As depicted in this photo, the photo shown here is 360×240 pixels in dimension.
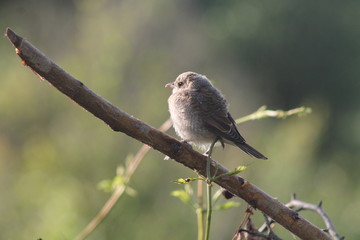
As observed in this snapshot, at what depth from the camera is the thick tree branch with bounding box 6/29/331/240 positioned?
1.52m

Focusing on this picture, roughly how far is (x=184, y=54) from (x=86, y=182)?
9.86 meters

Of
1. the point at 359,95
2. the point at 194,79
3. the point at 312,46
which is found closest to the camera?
the point at 194,79

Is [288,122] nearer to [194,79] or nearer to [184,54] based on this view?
[184,54]

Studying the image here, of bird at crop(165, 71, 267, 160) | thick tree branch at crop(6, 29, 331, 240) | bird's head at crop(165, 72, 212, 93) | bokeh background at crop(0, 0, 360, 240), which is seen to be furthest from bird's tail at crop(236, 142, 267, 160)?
bokeh background at crop(0, 0, 360, 240)

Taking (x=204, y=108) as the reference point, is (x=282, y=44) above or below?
above

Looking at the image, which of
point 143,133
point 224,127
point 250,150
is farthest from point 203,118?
point 143,133

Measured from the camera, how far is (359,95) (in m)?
20.2

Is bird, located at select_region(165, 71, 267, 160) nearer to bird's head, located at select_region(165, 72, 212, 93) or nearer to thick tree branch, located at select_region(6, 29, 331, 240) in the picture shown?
bird's head, located at select_region(165, 72, 212, 93)

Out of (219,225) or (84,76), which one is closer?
(84,76)

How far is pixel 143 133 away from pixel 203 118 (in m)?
1.21

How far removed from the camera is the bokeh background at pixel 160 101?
21.5 feet

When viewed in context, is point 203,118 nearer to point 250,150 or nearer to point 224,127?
point 224,127

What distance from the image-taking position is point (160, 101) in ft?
27.0

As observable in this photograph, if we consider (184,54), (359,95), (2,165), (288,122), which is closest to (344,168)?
(288,122)
